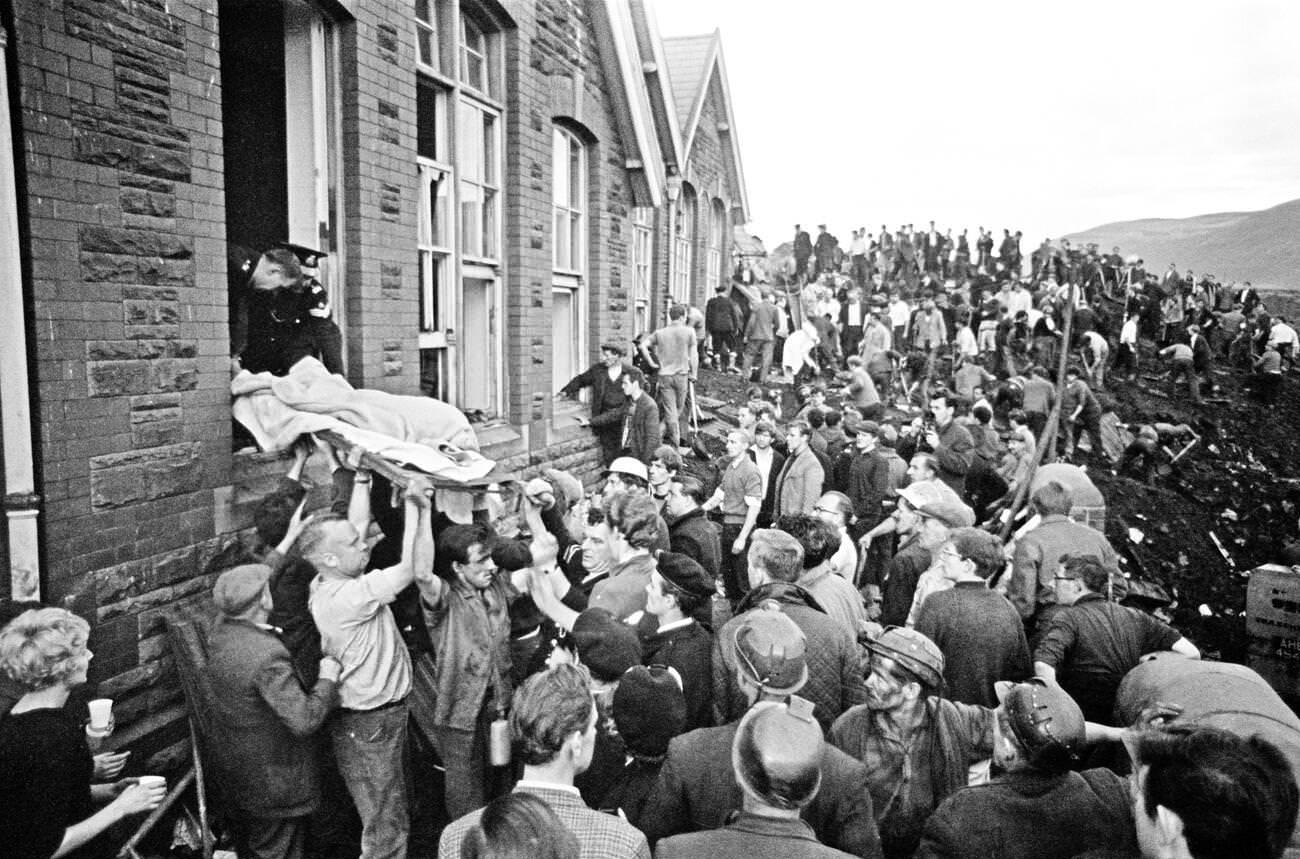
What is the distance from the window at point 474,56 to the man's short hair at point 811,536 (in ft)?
16.1

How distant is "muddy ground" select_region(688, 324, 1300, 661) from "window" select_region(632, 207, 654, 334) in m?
1.85

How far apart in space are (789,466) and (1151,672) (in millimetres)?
4390

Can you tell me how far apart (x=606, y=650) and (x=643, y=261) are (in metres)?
12.6

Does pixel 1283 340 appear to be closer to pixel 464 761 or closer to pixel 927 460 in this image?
pixel 927 460

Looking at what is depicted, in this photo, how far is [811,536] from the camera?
4844 mm

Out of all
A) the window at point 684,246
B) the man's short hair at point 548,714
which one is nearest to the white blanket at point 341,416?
the man's short hair at point 548,714

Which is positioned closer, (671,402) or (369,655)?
(369,655)

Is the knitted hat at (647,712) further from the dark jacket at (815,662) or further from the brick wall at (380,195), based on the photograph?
the brick wall at (380,195)

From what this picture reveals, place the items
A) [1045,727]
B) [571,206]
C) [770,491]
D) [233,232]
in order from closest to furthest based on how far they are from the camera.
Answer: [1045,727]
[233,232]
[770,491]
[571,206]

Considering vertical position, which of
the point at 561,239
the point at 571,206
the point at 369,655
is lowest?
the point at 369,655

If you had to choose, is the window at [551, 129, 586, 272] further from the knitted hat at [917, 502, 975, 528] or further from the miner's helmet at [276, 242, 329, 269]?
the knitted hat at [917, 502, 975, 528]

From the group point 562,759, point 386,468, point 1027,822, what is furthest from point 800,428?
point 562,759

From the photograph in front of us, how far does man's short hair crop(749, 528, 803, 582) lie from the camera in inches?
173

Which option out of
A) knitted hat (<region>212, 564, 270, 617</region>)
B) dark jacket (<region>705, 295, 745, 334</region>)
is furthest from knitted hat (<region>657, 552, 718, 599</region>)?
dark jacket (<region>705, 295, 745, 334</region>)
